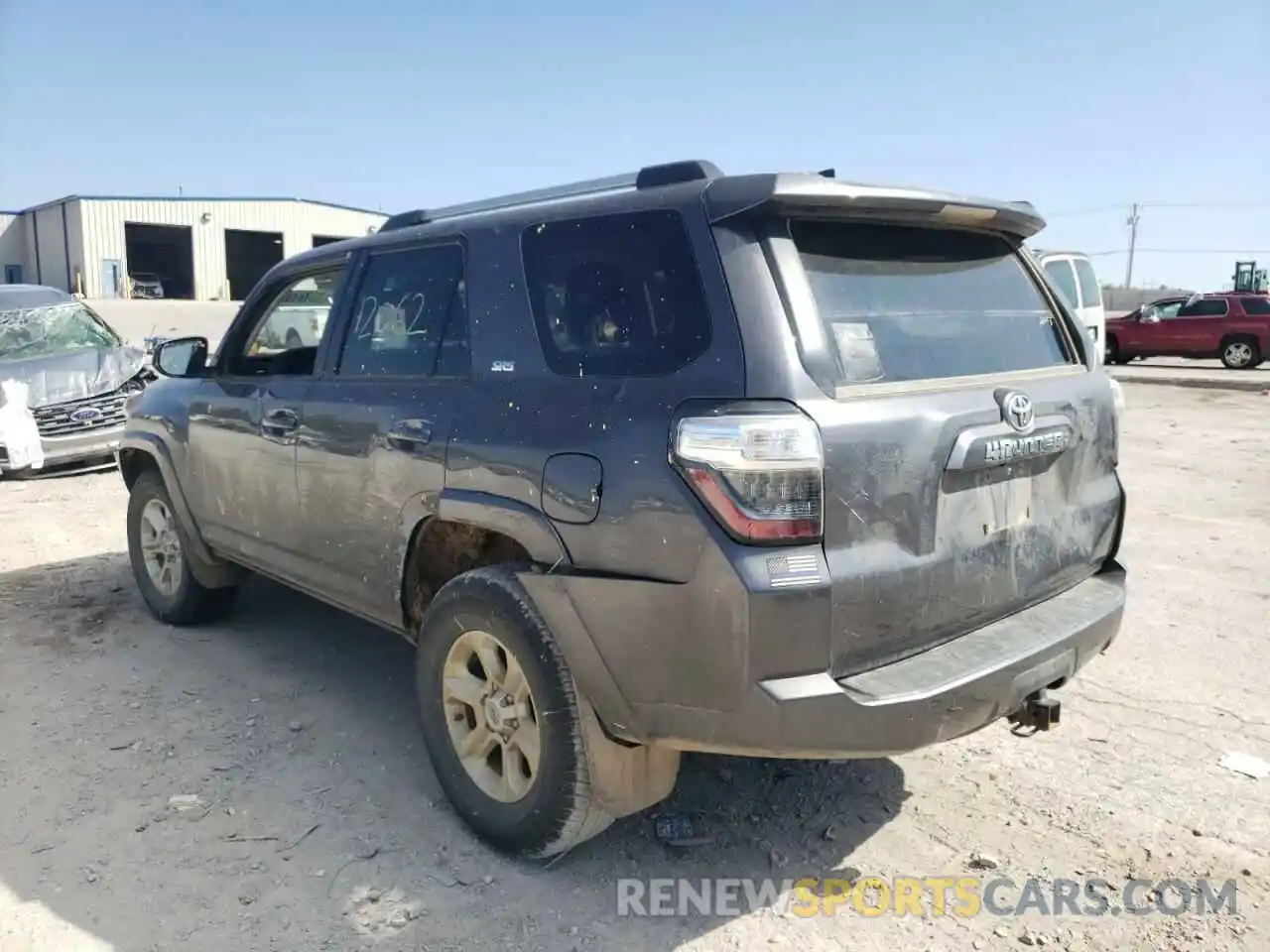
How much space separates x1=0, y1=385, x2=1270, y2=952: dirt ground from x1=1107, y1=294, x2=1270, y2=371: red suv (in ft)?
68.1

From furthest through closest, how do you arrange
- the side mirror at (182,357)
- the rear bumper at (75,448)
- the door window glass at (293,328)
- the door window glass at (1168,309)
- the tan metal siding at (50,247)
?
the tan metal siding at (50,247)
the door window glass at (1168,309)
the rear bumper at (75,448)
the side mirror at (182,357)
the door window glass at (293,328)

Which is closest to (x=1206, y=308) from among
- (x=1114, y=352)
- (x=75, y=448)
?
(x=1114, y=352)

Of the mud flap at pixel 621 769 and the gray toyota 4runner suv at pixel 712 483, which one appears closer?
the gray toyota 4runner suv at pixel 712 483

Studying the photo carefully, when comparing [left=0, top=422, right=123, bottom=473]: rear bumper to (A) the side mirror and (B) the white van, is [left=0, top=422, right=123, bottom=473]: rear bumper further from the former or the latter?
(B) the white van

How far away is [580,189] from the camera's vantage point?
304 cm

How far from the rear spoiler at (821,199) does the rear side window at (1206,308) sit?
2359 cm

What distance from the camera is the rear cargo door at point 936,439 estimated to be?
239 cm

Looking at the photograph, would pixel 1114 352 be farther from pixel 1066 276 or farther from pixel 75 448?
pixel 75 448

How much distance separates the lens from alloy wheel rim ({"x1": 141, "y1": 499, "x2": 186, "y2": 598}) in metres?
4.92

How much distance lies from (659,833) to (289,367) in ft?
9.35

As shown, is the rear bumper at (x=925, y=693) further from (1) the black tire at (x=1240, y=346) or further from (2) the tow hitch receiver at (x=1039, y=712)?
(1) the black tire at (x=1240, y=346)

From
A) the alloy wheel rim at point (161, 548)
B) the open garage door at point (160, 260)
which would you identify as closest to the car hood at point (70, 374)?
the alloy wheel rim at point (161, 548)

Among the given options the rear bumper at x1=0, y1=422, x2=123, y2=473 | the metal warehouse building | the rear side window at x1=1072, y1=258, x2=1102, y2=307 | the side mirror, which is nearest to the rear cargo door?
the side mirror

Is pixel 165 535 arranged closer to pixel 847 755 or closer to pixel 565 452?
pixel 565 452
